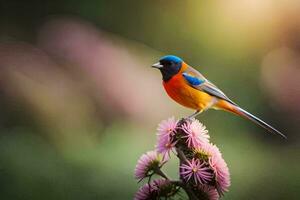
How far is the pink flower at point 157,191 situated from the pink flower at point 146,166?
0.06 ft

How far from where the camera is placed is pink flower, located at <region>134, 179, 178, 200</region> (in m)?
0.70

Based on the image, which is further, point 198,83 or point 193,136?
point 198,83

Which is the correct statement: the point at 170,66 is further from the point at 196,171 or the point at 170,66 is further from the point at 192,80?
the point at 196,171

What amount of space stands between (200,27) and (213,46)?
0.06 metres

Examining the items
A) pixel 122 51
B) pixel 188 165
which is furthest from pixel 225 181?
pixel 122 51

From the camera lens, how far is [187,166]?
68cm

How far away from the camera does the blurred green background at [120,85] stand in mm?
1408

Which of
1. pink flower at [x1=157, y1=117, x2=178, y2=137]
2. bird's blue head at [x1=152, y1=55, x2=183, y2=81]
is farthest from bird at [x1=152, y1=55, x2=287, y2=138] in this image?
pink flower at [x1=157, y1=117, x2=178, y2=137]

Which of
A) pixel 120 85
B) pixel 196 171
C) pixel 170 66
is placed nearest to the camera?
pixel 196 171

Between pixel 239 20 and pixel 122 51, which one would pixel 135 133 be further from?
pixel 239 20

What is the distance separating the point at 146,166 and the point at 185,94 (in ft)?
1.04

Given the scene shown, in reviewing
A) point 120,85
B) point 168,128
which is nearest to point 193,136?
point 168,128

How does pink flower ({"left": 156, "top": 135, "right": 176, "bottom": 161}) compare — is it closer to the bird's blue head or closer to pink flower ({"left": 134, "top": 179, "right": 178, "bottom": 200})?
pink flower ({"left": 134, "top": 179, "right": 178, "bottom": 200})

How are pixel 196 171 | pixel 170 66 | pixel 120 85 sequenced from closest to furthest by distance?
pixel 196 171 → pixel 170 66 → pixel 120 85
